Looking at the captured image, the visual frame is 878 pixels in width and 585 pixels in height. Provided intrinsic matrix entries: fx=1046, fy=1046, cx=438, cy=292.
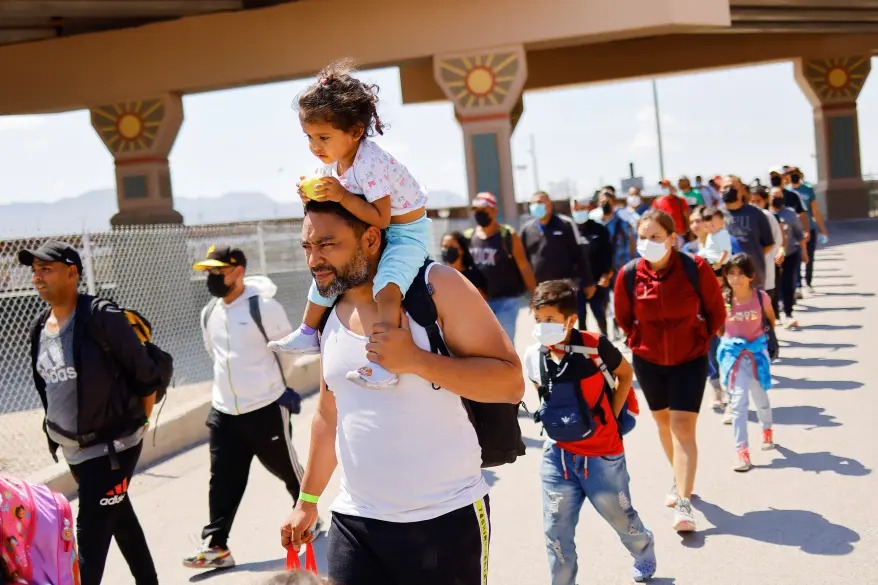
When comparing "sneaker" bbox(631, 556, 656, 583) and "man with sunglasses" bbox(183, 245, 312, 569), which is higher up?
"man with sunglasses" bbox(183, 245, 312, 569)

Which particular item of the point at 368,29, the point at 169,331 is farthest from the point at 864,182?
the point at 169,331

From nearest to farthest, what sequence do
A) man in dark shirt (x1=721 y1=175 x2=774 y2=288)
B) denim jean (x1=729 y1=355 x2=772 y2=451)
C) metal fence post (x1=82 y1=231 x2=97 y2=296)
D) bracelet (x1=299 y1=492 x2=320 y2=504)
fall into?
bracelet (x1=299 y1=492 x2=320 y2=504)
denim jean (x1=729 y1=355 x2=772 y2=451)
man in dark shirt (x1=721 y1=175 x2=774 y2=288)
metal fence post (x1=82 y1=231 x2=97 y2=296)

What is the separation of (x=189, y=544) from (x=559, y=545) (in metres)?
2.82

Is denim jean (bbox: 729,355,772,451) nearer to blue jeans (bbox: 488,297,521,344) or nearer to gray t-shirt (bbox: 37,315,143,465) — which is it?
blue jeans (bbox: 488,297,521,344)

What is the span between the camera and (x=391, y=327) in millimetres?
2840

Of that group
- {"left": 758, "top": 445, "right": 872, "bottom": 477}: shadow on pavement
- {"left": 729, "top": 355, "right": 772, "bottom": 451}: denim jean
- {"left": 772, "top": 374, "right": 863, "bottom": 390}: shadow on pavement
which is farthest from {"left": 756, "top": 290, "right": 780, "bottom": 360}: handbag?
{"left": 772, "top": 374, "right": 863, "bottom": 390}: shadow on pavement

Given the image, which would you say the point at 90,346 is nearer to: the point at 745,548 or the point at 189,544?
the point at 189,544

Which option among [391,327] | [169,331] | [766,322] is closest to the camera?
[391,327]

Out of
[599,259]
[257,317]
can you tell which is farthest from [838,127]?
[257,317]

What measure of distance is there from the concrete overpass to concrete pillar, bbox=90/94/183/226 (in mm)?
32

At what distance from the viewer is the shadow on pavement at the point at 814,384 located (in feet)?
31.3

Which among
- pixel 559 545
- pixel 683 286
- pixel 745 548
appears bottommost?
pixel 745 548

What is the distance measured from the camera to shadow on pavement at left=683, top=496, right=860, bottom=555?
18.1 feet

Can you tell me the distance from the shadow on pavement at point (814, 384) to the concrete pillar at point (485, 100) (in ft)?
43.3
